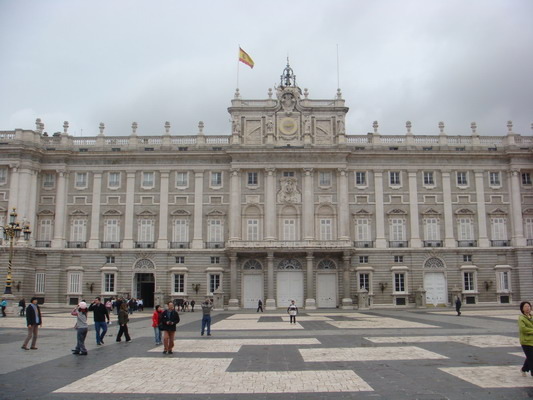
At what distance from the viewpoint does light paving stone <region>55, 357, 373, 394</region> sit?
11.1 metres

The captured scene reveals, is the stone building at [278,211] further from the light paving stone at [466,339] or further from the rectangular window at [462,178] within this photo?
the light paving stone at [466,339]

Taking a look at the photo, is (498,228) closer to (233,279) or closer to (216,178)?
(233,279)

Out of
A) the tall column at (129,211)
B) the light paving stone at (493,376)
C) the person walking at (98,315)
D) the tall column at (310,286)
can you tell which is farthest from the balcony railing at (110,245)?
the light paving stone at (493,376)

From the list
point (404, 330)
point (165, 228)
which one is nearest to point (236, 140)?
point (165, 228)

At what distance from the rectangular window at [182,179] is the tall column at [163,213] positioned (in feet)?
3.40

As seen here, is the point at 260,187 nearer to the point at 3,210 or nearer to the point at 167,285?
the point at 167,285

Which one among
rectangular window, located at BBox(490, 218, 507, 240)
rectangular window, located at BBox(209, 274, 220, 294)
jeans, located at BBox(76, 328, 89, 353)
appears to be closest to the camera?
jeans, located at BBox(76, 328, 89, 353)

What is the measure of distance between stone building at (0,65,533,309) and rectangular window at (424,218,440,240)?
95mm

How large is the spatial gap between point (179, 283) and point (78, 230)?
1104 centimetres

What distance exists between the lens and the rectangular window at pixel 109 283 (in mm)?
48781

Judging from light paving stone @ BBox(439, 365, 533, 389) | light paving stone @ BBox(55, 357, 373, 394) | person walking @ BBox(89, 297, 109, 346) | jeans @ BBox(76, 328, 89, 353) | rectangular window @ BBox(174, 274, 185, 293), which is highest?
rectangular window @ BBox(174, 274, 185, 293)

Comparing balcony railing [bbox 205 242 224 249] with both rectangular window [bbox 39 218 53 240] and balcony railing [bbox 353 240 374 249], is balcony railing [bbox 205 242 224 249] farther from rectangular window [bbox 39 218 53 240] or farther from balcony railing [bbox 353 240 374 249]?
rectangular window [bbox 39 218 53 240]

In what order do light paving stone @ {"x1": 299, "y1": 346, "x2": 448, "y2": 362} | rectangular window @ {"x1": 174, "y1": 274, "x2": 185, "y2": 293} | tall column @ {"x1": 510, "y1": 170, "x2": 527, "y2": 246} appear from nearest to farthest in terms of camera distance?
1. light paving stone @ {"x1": 299, "y1": 346, "x2": 448, "y2": 362}
2. rectangular window @ {"x1": 174, "y1": 274, "x2": 185, "y2": 293}
3. tall column @ {"x1": 510, "y1": 170, "x2": 527, "y2": 246}

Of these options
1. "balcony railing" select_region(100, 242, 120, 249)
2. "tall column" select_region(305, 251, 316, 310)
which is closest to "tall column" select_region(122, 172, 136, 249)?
"balcony railing" select_region(100, 242, 120, 249)
